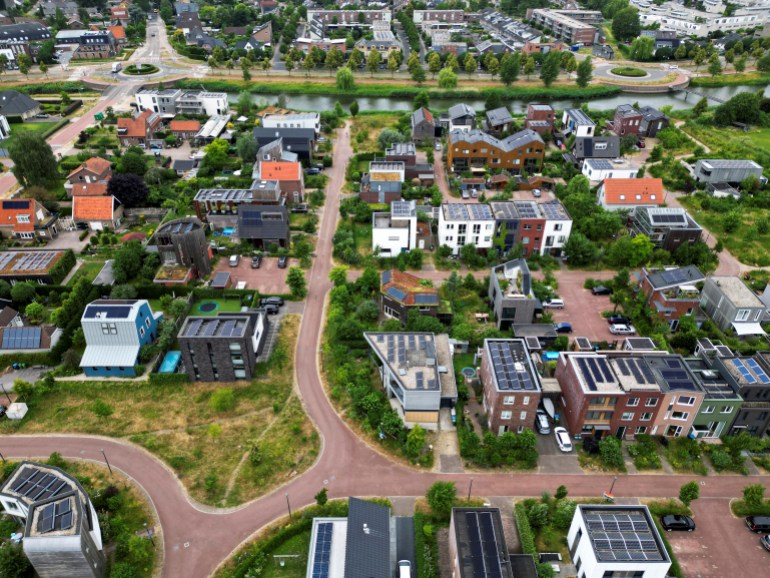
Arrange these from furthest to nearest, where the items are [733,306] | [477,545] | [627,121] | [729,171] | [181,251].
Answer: [627,121] < [729,171] < [181,251] < [733,306] < [477,545]

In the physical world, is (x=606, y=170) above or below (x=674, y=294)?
above

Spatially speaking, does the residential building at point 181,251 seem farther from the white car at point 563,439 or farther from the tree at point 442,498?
the white car at point 563,439

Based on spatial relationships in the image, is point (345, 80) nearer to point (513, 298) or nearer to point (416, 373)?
point (513, 298)

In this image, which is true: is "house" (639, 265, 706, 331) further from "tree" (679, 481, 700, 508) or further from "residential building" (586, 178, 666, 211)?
"tree" (679, 481, 700, 508)

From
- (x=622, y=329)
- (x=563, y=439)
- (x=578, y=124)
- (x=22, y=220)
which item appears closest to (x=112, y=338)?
(x=22, y=220)

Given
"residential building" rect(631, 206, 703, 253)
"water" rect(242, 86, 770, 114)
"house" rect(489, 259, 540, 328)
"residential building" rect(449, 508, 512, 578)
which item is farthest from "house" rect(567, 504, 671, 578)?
"water" rect(242, 86, 770, 114)

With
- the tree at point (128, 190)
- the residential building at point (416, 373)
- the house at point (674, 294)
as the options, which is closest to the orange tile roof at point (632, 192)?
the house at point (674, 294)
